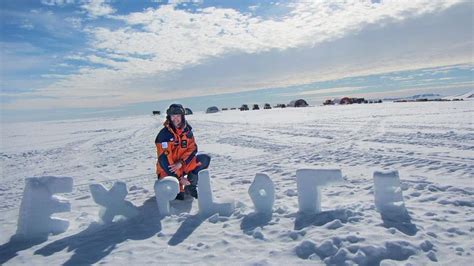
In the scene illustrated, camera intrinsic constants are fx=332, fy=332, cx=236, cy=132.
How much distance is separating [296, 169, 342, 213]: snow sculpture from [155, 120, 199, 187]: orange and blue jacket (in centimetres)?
203

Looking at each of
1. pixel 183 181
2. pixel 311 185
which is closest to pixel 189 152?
pixel 183 181

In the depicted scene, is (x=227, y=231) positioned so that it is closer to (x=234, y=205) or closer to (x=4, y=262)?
(x=234, y=205)

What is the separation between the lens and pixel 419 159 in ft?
23.5

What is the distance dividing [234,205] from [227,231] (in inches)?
29.3

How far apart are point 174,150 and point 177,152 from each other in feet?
0.23

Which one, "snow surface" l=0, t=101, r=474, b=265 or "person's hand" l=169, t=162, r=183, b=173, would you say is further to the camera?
"person's hand" l=169, t=162, r=183, b=173

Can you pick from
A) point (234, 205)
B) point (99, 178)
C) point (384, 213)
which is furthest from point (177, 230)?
point (99, 178)

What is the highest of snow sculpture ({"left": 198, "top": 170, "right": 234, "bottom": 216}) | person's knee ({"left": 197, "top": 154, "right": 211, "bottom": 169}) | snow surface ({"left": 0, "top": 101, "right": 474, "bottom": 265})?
person's knee ({"left": 197, "top": 154, "right": 211, "bottom": 169})

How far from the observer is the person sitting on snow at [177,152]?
207 inches

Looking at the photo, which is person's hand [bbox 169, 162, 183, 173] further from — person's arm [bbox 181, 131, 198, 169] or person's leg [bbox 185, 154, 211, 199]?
person's leg [bbox 185, 154, 211, 199]

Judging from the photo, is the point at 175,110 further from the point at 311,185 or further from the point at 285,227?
the point at 285,227

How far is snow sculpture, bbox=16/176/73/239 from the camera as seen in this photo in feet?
13.7

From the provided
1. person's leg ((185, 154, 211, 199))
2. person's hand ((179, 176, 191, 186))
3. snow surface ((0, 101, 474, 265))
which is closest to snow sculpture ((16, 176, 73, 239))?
snow surface ((0, 101, 474, 265))

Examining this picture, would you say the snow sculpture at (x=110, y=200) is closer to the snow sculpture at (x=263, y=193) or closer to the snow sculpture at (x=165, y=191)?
the snow sculpture at (x=165, y=191)
